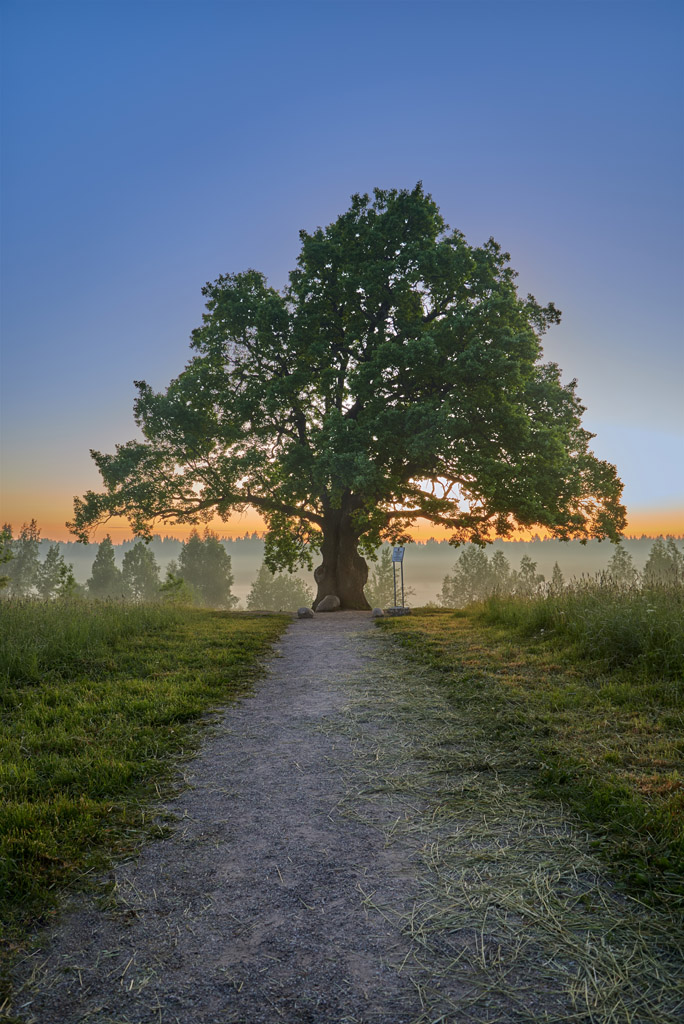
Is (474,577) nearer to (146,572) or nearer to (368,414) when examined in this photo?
(146,572)

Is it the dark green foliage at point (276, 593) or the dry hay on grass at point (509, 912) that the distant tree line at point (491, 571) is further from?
the dry hay on grass at point (509, 912)

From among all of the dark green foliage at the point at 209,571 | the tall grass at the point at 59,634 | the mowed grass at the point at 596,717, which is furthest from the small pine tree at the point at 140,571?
the mowed grass at the point at 596,717

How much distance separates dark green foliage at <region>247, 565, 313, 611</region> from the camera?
3519 inches

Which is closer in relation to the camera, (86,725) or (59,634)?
(86,725)

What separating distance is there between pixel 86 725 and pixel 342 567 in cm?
1676

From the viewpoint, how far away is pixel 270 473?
2123 cm

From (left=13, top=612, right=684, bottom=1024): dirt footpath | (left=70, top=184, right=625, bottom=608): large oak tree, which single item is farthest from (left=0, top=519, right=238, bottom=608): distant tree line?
(left=13, top=612, right=684, bottom=1024): dirt footpath

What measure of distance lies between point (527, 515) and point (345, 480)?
6632mm

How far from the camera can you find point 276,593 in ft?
298

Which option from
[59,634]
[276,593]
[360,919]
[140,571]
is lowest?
[276,593]

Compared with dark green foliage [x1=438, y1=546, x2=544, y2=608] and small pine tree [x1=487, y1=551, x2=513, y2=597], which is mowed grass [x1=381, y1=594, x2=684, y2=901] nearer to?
dark green foliage [x1=438, y1=546, x2=544, y2=608]

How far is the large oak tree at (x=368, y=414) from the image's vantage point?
17688 mm

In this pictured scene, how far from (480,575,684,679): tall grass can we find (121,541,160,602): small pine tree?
258ft

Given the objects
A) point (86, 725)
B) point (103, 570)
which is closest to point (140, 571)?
point (103, 570)
